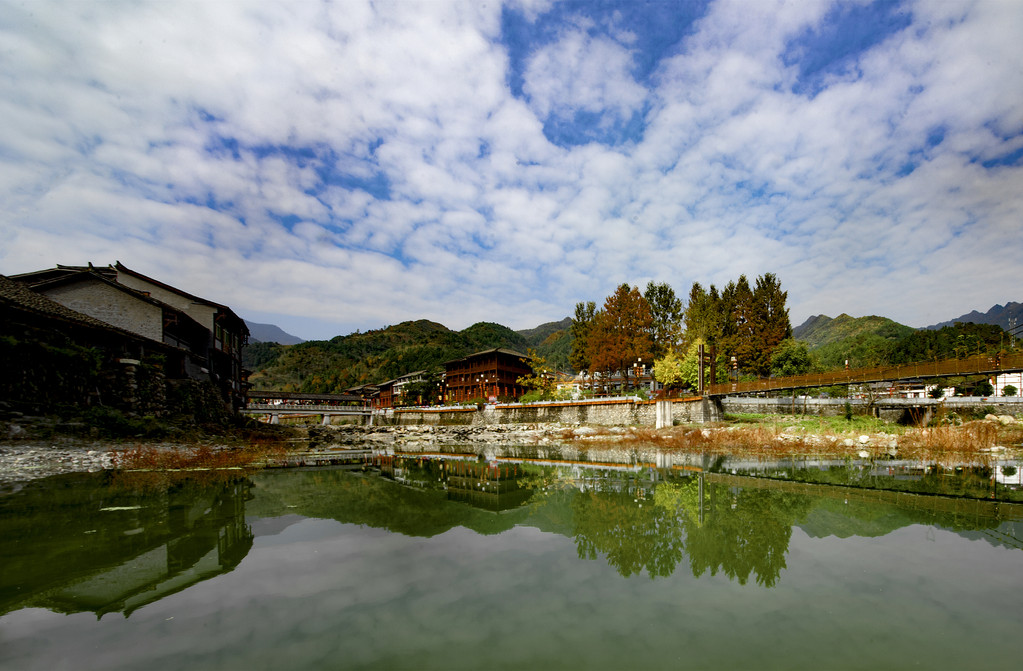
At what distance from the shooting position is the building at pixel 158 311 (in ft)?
87.2

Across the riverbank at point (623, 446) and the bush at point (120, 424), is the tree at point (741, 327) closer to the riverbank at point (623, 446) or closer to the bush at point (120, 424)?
the riverbank at point (623, 446)

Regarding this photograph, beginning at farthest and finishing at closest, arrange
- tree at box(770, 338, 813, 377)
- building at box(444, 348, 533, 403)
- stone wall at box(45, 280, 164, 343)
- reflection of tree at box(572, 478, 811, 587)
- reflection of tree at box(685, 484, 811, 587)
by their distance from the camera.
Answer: building at box(444, 348, 533, 403)
tree at box(770, 338, 813, 377)
stone wall at box(45, 280, 164, 343)
reflection of tree at box(572, 478, 811, 587)
reflection of tree at box(685, 484, 811, 587)

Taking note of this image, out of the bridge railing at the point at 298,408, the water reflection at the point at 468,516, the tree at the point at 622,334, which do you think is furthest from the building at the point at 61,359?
the tree at the point at 622,334

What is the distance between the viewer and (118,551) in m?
6.63

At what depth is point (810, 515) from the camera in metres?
9.94

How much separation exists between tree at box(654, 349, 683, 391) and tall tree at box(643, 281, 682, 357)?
5.34 meters

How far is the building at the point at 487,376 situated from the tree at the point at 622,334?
14570mm

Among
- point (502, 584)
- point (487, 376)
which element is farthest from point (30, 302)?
point (487, 376)

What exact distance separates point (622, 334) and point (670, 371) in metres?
7.97

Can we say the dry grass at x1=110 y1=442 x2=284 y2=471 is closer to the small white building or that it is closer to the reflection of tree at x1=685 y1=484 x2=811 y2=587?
the reflection of tree at x1=685 y1=484 x2=811 y2=587

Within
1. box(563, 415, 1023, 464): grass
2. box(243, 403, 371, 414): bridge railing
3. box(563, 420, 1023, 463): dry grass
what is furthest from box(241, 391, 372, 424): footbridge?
box(563, 420, 1023, 463): dry grass

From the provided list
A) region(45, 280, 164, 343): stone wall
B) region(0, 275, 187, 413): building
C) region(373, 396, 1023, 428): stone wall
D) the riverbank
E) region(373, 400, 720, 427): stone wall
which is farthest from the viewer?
region(373, 400, 720, 427): stone wall

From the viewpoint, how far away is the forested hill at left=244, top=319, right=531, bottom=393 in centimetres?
13375

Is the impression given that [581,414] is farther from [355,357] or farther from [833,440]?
[355,357]
